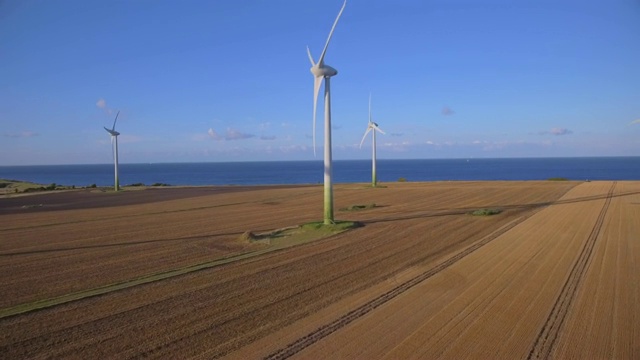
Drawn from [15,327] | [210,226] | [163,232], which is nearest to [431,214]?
[210,226]

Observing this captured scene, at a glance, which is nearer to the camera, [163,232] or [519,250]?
[519,250]

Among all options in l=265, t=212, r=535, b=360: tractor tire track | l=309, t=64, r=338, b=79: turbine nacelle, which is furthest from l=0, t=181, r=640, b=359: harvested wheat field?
l=309, t=64, r=338, b=79: turbine nacelle

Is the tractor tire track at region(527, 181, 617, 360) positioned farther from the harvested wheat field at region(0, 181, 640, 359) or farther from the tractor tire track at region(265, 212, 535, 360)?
the tractor tire track at region(265, 212, 535, 360)

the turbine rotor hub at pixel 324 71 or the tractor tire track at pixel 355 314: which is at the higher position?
the turbine rotor hub at pixel 324 71

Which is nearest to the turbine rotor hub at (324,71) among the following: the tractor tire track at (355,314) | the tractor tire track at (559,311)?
the tractor tire track at (355,314)

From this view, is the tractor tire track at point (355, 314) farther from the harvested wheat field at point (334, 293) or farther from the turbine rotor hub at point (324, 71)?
the turbine rotor hub at point (324, 71)

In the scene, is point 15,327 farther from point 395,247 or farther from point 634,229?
point 634,229
